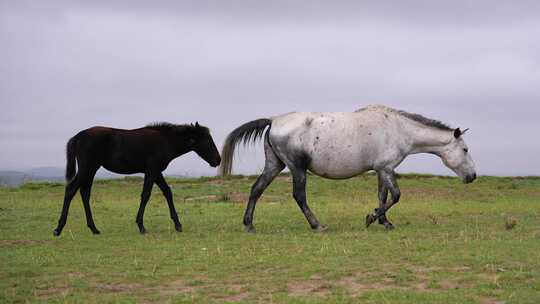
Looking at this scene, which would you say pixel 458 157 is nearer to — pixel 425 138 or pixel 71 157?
pixel 425 138

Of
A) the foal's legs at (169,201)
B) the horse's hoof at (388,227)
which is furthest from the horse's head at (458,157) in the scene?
the foal's legs at (169,201)

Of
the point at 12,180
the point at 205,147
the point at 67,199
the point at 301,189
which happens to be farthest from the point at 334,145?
the point at 12,180

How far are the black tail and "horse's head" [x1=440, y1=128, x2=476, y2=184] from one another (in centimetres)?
738

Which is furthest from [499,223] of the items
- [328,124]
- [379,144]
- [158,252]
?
[158,252]

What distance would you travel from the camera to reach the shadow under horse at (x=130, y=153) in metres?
12.9

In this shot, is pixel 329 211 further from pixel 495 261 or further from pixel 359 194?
pixel 495 261

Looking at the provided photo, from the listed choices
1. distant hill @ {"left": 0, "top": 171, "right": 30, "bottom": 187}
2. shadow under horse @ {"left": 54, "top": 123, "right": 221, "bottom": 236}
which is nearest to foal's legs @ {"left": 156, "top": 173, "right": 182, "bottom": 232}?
shadow under horse @ {"left": 54, "top": 123, "right": 221, "bottom": 236}

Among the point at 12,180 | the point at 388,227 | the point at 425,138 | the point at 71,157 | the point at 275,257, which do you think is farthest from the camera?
the point at 12,180

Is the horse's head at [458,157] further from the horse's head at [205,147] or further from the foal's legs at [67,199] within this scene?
the foal's legs at [67,199]

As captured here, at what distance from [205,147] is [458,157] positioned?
207 inches

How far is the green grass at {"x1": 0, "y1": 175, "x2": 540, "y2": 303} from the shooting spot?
7.52 metres

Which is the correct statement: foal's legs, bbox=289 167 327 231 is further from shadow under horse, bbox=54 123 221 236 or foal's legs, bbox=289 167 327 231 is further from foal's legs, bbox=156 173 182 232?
foal's legs, bbox=156 173 182 232

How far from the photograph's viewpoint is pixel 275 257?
31.6ft

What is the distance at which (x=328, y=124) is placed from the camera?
13.0m
